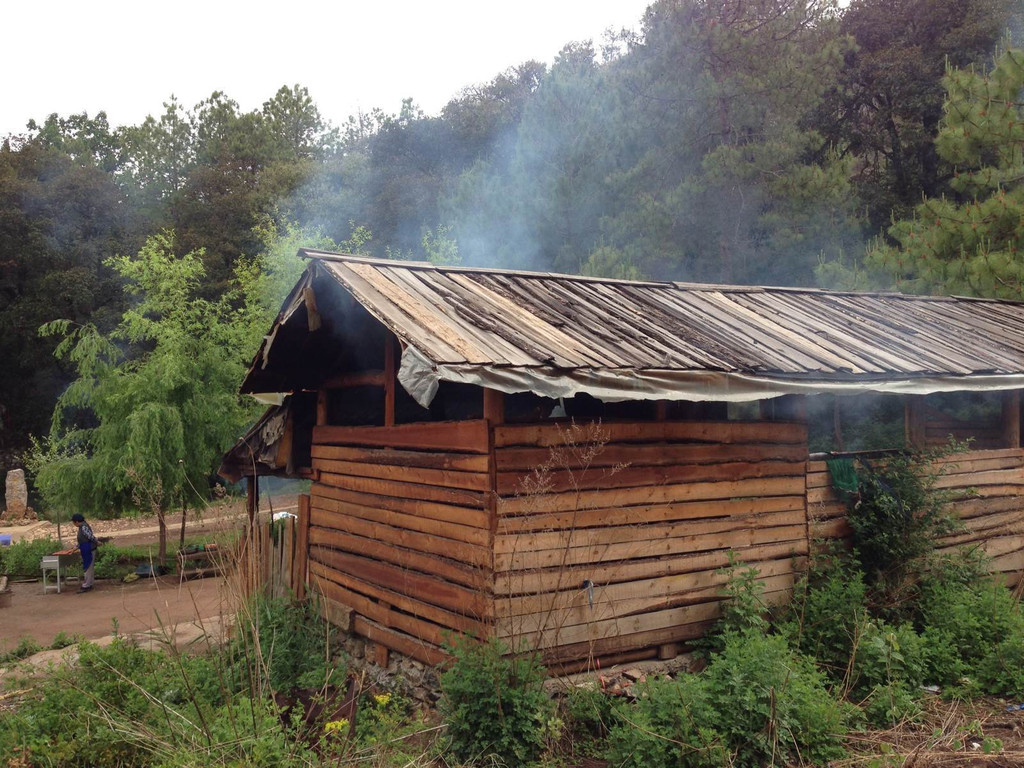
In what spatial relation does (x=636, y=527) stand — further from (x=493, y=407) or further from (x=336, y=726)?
(x=336, y=726)

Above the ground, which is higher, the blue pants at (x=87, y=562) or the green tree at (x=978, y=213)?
the green tree at (x=978, y=213)

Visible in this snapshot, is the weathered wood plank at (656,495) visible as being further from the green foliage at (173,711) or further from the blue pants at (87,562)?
the blue pants at (87,562)

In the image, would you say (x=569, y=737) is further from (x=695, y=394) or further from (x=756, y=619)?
(x=695, y=394)

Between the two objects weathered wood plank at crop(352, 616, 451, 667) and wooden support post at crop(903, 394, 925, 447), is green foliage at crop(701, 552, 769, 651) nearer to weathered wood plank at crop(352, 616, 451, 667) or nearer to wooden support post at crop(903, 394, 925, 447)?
weathered wood plank at crop(352, 616, 451, 667)

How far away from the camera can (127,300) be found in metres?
32.1

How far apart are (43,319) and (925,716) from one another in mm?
32537

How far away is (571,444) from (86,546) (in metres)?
13.2

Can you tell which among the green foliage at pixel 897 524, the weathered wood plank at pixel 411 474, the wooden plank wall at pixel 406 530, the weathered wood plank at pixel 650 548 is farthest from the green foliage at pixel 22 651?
the green foliage at pixel 897 524

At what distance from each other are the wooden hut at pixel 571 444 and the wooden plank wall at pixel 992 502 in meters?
0.03

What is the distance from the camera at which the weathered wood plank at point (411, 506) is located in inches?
249

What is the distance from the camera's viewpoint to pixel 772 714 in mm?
5379

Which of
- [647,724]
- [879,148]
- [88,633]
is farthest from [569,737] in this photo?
[879,148]

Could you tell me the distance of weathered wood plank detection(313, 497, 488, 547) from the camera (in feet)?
20.8

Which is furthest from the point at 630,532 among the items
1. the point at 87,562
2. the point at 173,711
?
the point at 87,562
